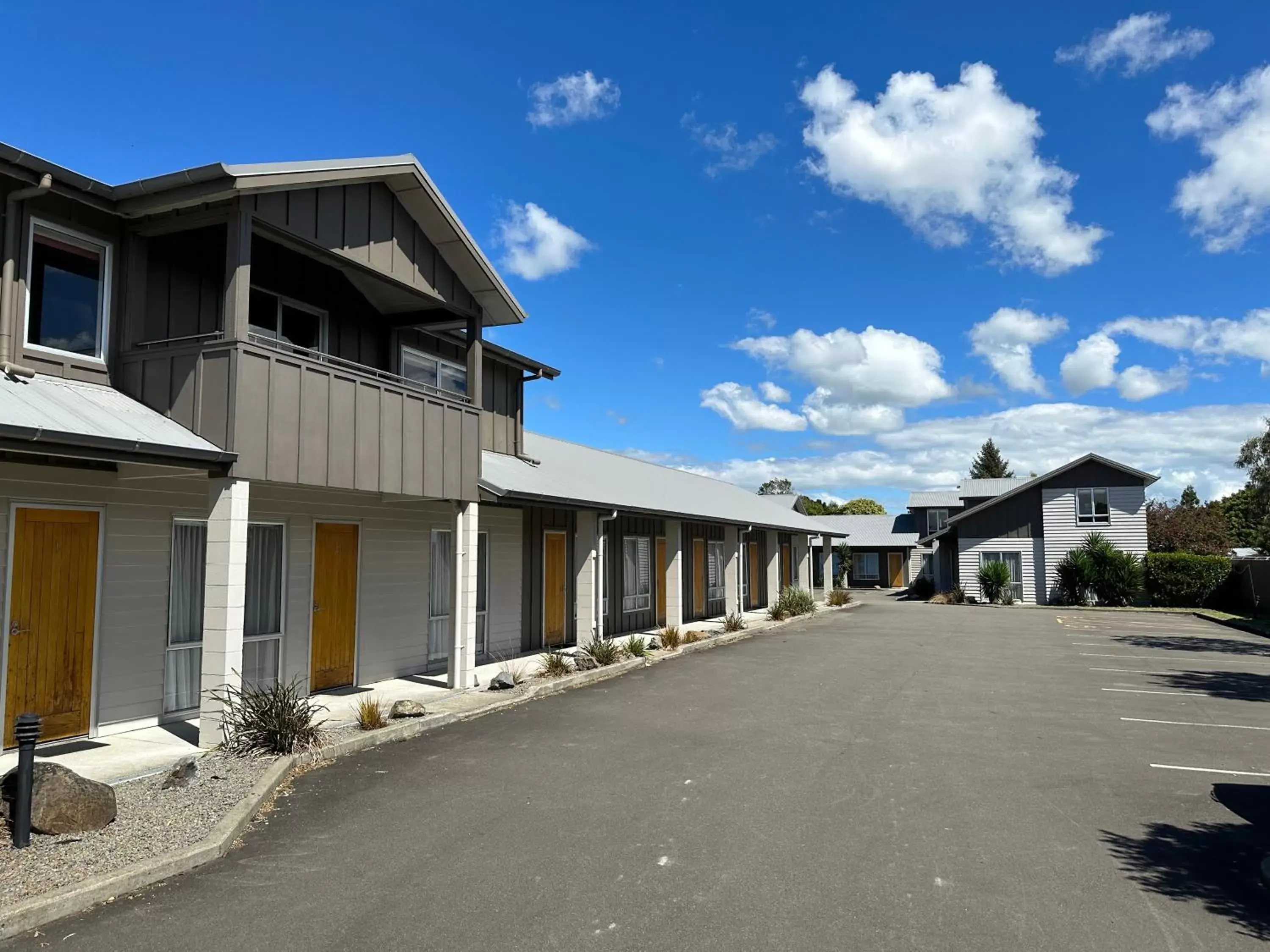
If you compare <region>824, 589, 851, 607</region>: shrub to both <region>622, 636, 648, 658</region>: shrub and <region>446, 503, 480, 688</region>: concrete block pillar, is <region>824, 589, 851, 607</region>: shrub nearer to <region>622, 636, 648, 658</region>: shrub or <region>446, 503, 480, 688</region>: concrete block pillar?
<region>622, 636, 648, 658</region>: shrub

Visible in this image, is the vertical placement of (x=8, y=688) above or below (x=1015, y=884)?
above

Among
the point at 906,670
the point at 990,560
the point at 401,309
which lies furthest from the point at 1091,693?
the point at 990,560

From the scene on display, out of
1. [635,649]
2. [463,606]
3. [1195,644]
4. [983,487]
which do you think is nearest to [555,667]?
[463,606]

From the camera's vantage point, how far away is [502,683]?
1171 centimetres

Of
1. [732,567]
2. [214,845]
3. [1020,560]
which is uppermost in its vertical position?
[1020,560]

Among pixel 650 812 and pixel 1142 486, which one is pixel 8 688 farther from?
pixel 1142 486

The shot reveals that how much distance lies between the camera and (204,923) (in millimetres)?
4578

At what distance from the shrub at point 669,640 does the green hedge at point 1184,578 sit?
2552cm

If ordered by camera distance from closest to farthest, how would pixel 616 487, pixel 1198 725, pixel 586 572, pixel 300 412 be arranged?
pixel 300 412, pixel 1198 725, pixel 586 572, pixel 616 487

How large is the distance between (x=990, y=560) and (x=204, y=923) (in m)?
37.4

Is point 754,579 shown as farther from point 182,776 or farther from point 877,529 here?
point 877,529

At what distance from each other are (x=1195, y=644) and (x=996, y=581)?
1573 cm

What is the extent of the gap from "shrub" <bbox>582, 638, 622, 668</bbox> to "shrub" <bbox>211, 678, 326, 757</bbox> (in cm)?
651

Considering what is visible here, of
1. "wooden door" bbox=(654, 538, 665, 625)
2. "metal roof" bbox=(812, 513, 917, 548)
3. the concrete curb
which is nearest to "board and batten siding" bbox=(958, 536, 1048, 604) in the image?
"metal roof" bbox=(812, 513, 917, 548)
